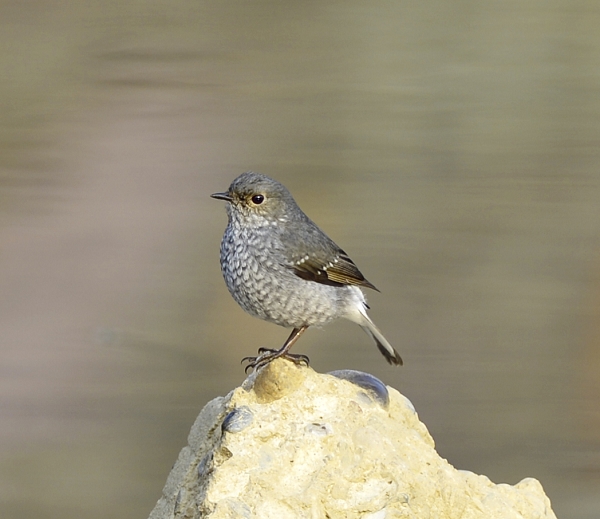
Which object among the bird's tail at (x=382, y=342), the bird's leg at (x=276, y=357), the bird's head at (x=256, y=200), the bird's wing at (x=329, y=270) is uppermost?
the bird's head at (x=256, y=200)

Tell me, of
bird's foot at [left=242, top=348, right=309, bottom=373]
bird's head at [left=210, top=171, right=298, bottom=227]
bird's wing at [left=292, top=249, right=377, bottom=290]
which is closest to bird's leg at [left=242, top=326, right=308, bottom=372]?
bird's foot at [left=242, top=348, right=309, bottom=373]

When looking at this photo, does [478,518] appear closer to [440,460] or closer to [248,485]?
[440,460]

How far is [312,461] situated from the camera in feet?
→ 9.06

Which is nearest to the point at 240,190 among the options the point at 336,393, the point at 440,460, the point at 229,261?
the point at 229,261

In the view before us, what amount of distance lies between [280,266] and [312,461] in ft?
3.45

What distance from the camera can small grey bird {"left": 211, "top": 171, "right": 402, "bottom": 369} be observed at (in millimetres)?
3582

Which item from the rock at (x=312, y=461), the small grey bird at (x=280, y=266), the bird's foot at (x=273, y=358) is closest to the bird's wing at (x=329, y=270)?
the small grey bird at (x=280, y=266)

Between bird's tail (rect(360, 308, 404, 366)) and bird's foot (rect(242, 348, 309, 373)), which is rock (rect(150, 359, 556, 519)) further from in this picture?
bird's tail (rect(360, 308, 404, 366))

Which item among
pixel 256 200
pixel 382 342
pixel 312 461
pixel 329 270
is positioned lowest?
pixel 382 342

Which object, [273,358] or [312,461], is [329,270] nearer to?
[273,358]

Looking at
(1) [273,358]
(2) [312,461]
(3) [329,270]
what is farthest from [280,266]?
(2) [312,461]

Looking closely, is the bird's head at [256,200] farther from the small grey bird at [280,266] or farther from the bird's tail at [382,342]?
the bird's tail at [382,342]

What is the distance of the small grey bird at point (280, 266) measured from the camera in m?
3.58

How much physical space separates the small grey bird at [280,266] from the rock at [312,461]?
54 cm
